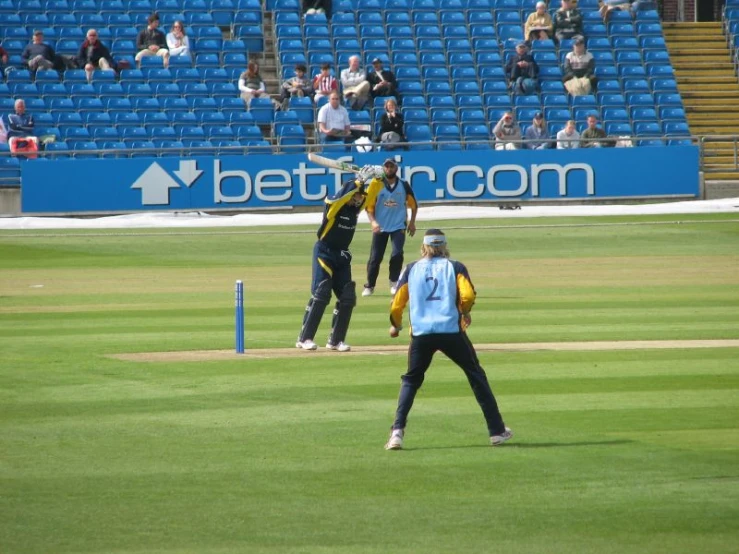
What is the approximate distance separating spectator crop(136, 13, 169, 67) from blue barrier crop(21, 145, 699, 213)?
4.88 m

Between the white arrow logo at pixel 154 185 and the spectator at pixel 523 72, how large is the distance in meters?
10.4

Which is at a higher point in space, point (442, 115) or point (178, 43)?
point (178, 43)

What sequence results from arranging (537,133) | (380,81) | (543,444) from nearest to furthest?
1. (543,444)
2. (537,133)
3. (380,81)

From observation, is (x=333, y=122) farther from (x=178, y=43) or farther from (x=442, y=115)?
(x=178, y=43)

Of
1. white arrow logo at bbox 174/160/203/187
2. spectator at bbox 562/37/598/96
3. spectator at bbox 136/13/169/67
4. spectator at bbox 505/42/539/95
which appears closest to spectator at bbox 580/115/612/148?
spectator at bbox 505/42/539/95

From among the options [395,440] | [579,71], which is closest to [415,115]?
[579,71]

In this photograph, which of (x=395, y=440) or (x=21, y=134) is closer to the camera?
(x=395, y=440)

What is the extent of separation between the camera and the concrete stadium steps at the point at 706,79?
130 feet

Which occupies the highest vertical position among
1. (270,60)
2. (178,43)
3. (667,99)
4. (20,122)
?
(178,43)

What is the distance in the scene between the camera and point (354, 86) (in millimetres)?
36281

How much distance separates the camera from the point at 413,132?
36.1 m

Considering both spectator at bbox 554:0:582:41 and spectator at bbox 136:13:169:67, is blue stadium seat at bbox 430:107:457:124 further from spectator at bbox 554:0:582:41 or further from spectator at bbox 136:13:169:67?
spectator at bbox 136:13:169:67

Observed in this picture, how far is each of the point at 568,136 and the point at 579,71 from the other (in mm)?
4332

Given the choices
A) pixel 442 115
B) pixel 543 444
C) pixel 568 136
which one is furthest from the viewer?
pixel 442 115
